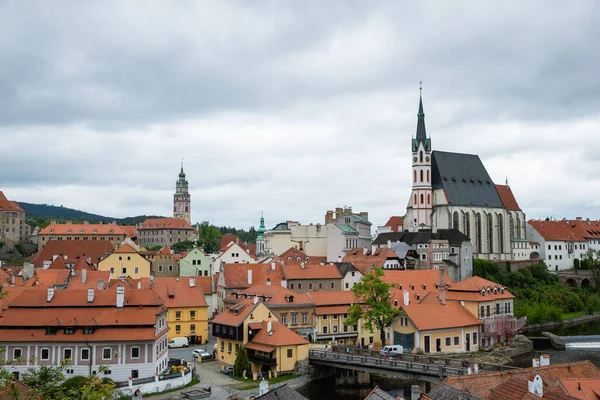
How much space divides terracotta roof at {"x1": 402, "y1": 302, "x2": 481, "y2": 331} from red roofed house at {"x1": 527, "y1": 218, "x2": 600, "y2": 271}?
2445 inches

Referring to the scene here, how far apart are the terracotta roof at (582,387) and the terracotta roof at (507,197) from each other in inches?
3910

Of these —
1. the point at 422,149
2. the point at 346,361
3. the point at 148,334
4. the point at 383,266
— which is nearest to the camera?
the point at 148,334

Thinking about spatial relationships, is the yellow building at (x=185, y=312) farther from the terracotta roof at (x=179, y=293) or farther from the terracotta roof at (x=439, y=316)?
the terracotta roof at (x=439, y=316)

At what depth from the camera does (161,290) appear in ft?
208

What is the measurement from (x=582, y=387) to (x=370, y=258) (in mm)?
61365

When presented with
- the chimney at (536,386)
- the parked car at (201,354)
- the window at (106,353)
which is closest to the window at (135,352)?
the window at (106,353)

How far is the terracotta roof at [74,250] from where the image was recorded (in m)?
103

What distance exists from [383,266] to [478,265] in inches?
949

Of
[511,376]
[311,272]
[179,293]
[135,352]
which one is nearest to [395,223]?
[311,272]

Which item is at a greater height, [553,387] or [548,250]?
[548,250]

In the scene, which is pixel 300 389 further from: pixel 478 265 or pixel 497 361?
pixel 478 265

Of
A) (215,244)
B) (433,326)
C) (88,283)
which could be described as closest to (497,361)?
(433,326)

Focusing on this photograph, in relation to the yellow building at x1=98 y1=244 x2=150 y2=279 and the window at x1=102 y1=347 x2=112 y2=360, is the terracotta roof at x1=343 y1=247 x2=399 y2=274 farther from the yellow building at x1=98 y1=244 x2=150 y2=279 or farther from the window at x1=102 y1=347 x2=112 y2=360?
the window at x1=102 y1=347 x2=112 y2=360

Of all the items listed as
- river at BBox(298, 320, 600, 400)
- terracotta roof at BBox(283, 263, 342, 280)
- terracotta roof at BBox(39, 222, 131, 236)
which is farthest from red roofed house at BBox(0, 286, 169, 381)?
terracotta roof at BBox(39, 222, 131, 236)
